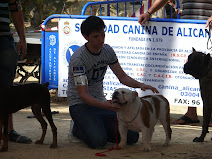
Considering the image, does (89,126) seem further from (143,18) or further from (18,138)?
(143,18)

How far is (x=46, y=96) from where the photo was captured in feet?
16.3

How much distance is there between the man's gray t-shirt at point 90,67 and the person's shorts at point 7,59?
69 centimetres

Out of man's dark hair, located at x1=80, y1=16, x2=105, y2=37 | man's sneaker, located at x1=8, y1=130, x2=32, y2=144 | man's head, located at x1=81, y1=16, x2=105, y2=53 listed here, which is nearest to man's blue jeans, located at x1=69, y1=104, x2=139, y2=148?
man's sneaker, located at x1=8, y1=130, x2=32, y2=144

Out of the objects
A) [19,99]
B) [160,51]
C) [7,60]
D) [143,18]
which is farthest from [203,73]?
[7,60]

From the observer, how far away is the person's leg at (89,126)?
498 cm

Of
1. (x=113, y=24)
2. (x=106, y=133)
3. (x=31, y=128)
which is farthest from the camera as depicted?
(x=113, y=24)

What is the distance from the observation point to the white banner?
661 centimetres

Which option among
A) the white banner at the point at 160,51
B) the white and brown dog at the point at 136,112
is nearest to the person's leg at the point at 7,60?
the white and brown dog at the point at 136,112

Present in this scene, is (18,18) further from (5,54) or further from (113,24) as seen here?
(113,24)

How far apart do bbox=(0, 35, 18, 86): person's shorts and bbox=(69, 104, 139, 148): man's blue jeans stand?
0.88 meters

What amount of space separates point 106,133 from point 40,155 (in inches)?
38.8

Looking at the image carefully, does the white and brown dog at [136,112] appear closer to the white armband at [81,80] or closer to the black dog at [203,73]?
the white armband at [81,80]

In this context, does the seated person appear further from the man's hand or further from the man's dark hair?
the man's hand

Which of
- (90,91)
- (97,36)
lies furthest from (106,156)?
(97,36)
